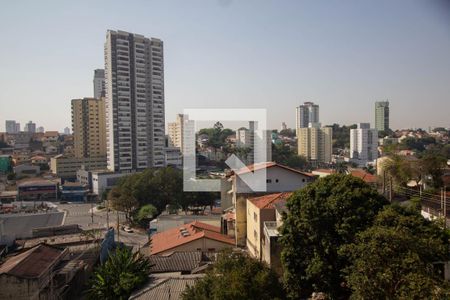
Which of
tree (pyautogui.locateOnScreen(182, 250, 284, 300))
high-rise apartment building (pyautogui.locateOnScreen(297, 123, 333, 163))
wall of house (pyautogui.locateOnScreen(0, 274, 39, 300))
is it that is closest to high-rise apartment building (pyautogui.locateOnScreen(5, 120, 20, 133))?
high-rise apartment building (pyautogui.locateOnScreen(297, 123, 333, 163))

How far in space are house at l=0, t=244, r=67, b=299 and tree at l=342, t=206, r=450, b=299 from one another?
6844mm

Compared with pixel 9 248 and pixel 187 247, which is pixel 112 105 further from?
pixel 187 247

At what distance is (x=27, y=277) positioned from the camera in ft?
28.1

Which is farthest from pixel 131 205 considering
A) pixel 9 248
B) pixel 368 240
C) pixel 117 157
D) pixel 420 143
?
pixel 420 143

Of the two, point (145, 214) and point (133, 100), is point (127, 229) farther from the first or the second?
point (133, 100)

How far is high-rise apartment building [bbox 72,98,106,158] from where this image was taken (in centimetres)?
4153

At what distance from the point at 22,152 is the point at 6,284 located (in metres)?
45.2

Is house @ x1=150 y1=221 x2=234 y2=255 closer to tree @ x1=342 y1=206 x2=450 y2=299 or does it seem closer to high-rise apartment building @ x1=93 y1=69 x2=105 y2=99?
tree @ x1=342 y1=206 x2=450 y2=299

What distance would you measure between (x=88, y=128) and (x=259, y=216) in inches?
1400

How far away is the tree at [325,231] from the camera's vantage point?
21.7ft

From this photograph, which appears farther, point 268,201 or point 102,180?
point 102,180

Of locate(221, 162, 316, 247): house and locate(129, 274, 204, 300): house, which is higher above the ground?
locate(221, 162, 316, 247): house

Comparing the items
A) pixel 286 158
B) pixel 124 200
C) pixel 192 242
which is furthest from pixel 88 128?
pixel 192 242

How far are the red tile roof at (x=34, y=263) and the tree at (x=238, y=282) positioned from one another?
14.0 feet
